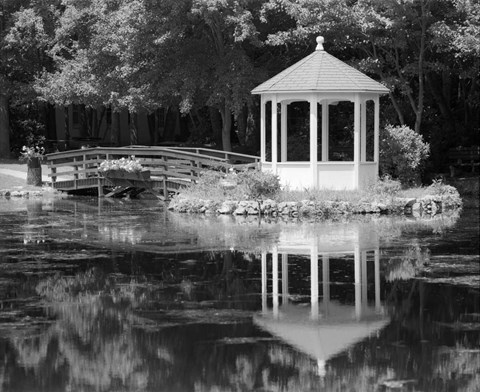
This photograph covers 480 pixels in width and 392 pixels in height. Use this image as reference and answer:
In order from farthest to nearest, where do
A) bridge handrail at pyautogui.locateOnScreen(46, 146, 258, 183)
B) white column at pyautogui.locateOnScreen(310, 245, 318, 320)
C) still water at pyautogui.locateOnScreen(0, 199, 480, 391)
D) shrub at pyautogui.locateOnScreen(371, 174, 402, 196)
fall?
bridge handrail at pyautogui.locateOnScreen(46, 146, 258, 183)
shrub at pyautogui.locateOnScreen(371, 174, 402, 196)
white column at pyautogui.locateOnScreen(310, 245, 318, 320)
still water at pyautogui.locateOnScreen(0, 199, 480, 391)

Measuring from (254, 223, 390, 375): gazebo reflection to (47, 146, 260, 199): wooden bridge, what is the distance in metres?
10.3

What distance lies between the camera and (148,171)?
107 ft

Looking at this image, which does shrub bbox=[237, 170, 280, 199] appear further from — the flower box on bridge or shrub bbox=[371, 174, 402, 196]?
the flower box on bridge

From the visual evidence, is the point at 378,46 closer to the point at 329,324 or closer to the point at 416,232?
the point at 416,232

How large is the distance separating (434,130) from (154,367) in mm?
26631

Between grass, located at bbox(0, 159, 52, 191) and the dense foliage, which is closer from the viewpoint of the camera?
the dense foliage

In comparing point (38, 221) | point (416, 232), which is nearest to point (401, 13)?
point (416, 232)

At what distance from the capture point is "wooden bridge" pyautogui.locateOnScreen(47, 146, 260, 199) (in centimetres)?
3139

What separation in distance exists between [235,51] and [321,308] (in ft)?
73.4

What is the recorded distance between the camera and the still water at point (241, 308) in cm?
1128

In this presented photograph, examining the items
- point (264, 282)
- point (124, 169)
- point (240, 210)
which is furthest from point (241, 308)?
point (124, 169)

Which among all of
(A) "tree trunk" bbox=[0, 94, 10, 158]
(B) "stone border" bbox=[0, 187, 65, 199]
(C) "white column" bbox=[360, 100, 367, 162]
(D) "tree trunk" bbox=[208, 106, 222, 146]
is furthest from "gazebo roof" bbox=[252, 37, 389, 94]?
(A) "tree trunk" bbox=[0, 94, 10, 158]

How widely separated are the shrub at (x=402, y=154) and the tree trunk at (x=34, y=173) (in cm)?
1225

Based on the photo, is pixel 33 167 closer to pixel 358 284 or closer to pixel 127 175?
pixel 127 175
